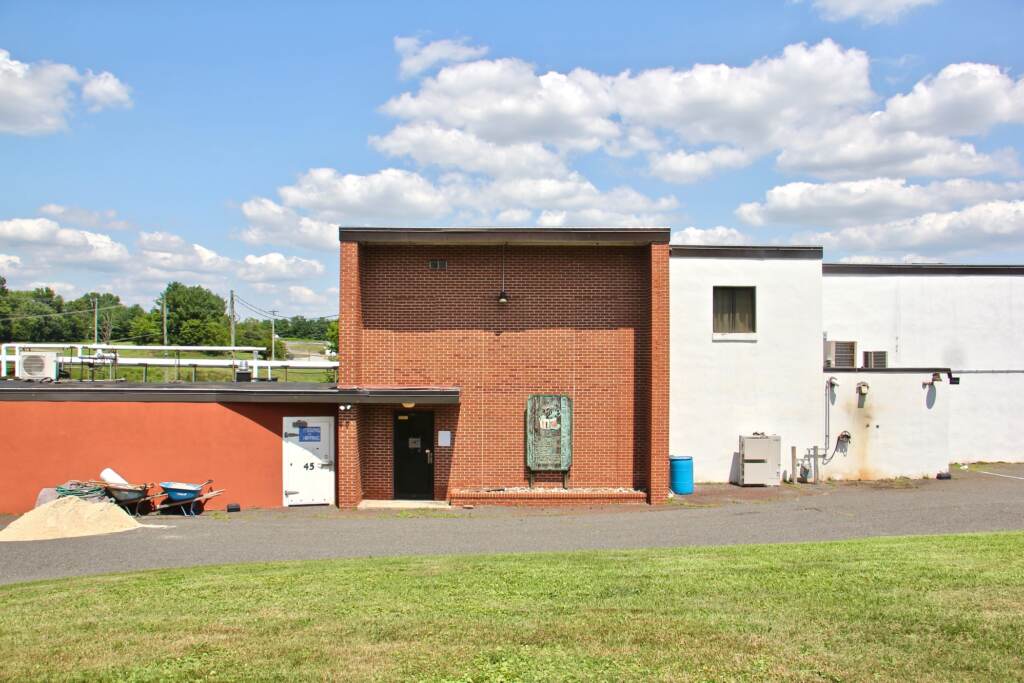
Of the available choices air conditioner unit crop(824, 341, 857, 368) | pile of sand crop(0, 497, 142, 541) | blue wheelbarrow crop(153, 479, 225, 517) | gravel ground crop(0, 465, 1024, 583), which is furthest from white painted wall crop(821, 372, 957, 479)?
pile of sand crop(0, 497, 142, 541)

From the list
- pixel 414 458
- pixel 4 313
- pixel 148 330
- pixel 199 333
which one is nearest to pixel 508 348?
pixel 414 458

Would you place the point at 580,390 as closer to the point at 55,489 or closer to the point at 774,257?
the point at 774,257

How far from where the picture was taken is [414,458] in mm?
19938

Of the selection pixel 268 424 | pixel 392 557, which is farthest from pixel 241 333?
pixel 392 557

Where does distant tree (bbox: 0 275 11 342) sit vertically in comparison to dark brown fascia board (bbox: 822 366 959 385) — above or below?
above

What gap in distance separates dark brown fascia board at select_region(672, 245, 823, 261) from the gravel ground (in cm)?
666

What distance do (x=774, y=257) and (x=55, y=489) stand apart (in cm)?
1899

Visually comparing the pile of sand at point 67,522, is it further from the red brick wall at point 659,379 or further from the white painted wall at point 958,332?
the white painted wall at point 958,332

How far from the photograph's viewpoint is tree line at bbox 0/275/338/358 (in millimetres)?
102562

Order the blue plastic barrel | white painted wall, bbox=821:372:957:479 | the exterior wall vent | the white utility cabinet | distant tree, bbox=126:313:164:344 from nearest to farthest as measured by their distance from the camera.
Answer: the blue plastic barrel < the white utility cabinet < white painted wall, bbox=821:372:957:479 < the exterior wall vent < distant tree, bbox=126:313:164:344

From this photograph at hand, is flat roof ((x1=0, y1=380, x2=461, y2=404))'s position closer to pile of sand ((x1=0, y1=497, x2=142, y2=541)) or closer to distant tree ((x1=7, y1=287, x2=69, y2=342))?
pile of sand ((x1=0, y1=497, x2=142, y2=541))

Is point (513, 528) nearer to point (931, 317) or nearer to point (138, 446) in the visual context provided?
point (138, 446)

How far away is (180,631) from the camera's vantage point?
7.74 metres

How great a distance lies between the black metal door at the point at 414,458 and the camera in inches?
782
